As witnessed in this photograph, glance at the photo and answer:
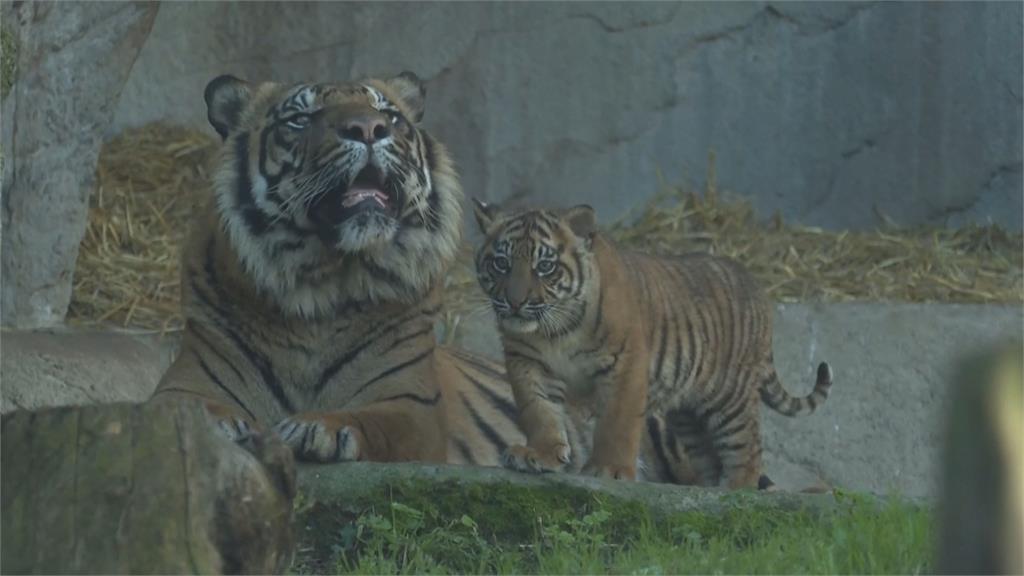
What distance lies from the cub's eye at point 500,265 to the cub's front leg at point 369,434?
51 cm

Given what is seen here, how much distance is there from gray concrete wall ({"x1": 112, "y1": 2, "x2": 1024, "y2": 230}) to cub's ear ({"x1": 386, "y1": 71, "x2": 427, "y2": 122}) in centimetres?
331

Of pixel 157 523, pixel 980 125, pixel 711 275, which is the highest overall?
pixel 980 125

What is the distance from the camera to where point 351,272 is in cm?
614

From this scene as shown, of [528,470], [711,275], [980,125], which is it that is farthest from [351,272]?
[980,125]

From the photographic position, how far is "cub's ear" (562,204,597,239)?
21.0 ft

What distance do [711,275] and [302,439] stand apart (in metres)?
2.37

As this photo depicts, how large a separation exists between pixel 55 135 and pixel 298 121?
2.12 meters

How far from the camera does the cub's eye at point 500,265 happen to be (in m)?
6.23

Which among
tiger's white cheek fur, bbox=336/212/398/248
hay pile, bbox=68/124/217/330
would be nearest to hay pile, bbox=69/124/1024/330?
hay pile, bbox=68/124/217/330

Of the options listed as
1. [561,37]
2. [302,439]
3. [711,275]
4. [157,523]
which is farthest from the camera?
[561,37]

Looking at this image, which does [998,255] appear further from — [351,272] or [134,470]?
[134,470]

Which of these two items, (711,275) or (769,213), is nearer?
(711,275)

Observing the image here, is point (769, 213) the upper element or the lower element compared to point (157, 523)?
upper

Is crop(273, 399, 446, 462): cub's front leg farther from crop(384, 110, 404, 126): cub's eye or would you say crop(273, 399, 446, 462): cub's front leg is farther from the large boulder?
the large boulder
